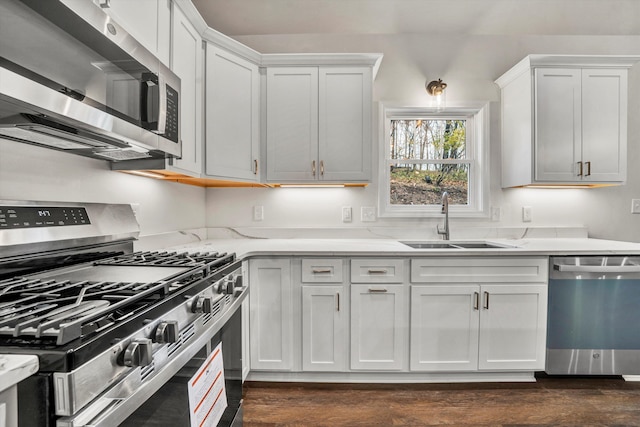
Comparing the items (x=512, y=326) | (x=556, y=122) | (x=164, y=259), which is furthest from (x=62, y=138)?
(x=556, y=122)

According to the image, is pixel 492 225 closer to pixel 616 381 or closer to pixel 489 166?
pixel 489 166

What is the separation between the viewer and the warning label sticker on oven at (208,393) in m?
1.00

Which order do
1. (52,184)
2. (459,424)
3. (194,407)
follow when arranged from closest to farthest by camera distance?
1. (194,407)
2. (52,184)
3. (459,424)

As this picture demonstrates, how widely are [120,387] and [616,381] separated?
2.93m

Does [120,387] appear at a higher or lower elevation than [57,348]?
lower

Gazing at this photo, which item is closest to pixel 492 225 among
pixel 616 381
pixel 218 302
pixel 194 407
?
pixel 616 381

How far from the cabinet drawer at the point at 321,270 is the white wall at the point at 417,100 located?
717mm

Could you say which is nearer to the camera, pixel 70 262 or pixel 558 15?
pixel 70 262

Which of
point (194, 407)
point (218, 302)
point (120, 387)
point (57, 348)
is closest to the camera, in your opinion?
point (57, 348)

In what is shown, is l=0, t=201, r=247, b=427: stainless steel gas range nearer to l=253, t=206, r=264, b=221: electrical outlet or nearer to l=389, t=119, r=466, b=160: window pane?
l=253, t=206, r=264, b=221: electrical outlet

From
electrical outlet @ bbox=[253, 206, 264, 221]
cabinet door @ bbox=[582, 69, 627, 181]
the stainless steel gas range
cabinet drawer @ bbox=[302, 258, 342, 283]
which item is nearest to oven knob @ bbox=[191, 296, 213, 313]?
the stainless steel gas range

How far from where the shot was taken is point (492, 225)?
9.23 ft

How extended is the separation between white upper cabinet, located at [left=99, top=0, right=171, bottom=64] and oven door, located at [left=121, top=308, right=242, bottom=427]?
3.99ft

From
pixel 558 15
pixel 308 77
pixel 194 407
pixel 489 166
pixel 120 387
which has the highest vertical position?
pixel 558 15
